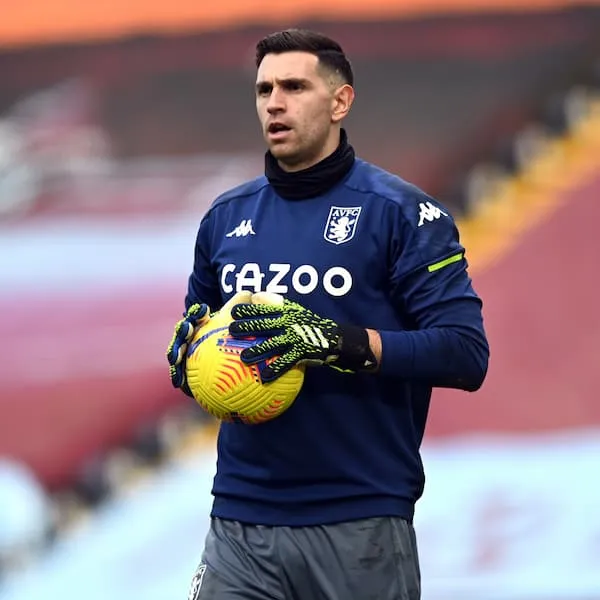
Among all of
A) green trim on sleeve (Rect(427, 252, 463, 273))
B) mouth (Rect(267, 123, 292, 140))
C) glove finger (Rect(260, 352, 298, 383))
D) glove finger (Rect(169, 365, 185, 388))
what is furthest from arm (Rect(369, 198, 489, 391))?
glove finger (Rect(169, 365, 185, 388))

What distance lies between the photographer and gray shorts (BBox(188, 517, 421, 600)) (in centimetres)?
287

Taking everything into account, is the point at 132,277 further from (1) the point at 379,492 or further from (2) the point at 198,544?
(1) the point at 379,492

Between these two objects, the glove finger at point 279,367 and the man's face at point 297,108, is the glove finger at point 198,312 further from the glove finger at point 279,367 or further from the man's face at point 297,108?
the man's face at point 297,108

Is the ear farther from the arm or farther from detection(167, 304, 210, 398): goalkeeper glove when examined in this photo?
detection(167, 304, 210, 398): goalkeeper glove

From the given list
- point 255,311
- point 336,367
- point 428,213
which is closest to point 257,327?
point 255,311

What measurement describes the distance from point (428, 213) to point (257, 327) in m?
0.43

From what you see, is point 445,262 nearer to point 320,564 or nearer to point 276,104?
point 276,104

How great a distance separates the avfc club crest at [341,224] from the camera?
2908mm

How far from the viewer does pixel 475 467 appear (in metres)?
5.57

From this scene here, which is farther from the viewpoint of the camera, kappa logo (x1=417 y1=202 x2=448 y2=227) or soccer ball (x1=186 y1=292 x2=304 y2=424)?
kappa logo (x1=417 y1=202 x2=448 y2=227)

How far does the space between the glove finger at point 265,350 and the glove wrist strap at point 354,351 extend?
0.11 metres

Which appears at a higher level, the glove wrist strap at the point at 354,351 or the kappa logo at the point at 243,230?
the kappa logo at the point at 243,230

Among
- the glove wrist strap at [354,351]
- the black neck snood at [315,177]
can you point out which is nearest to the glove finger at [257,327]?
the glove wrist strap at [354,351]

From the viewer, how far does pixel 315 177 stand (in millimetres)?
2984
